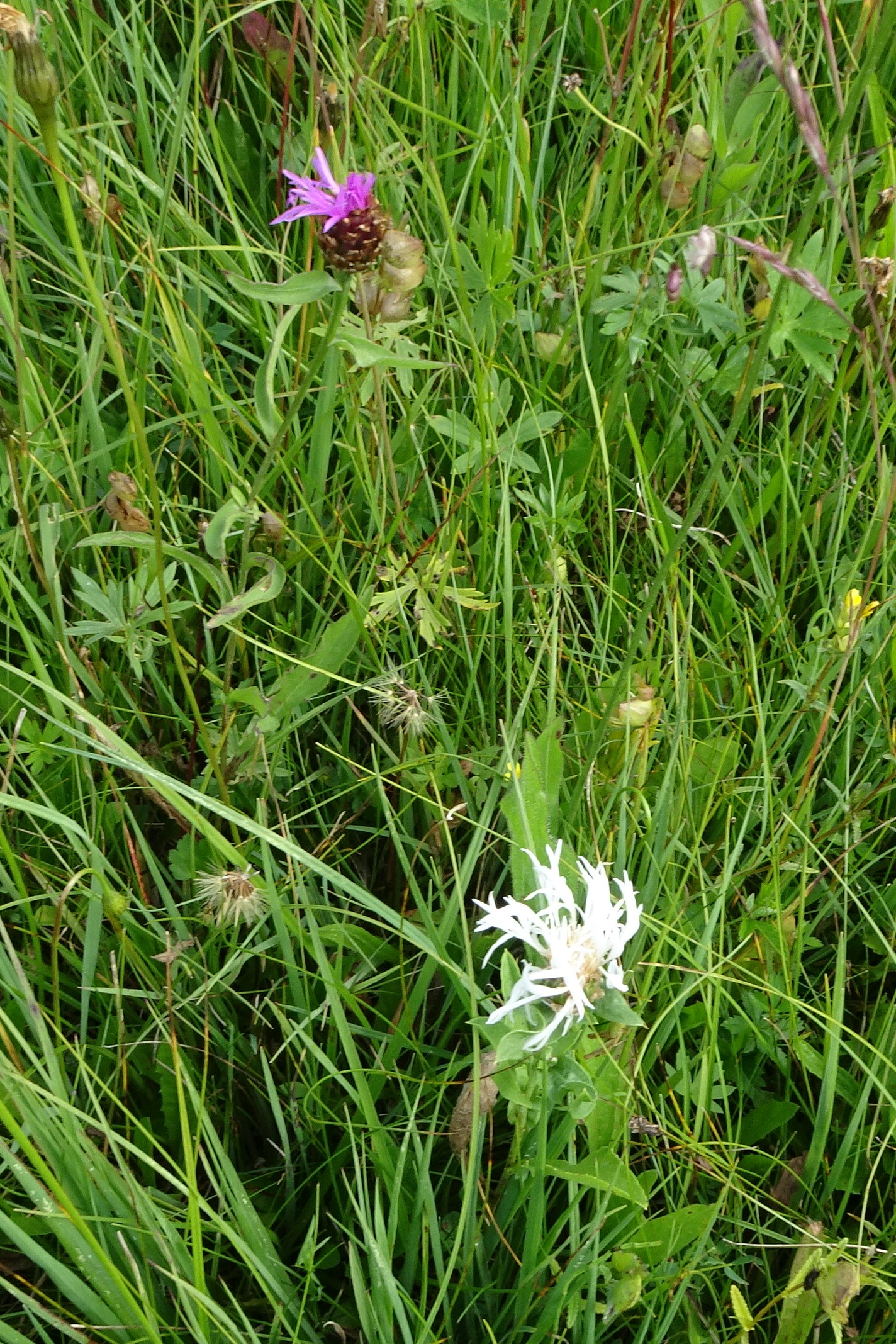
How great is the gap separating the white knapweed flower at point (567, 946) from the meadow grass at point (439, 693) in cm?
7

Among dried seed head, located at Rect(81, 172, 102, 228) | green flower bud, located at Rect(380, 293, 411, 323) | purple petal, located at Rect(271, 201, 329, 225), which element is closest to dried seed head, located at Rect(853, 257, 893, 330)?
green flower bud, located at Rect(380, 293, 411, 323)

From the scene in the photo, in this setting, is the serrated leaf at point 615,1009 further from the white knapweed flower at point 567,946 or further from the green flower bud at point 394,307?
the green flower bud at point 394,307

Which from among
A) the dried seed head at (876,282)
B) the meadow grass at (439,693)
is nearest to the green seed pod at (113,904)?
the meadow grass at (439,693)

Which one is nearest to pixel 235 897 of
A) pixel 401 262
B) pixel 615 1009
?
pixel 615 1009

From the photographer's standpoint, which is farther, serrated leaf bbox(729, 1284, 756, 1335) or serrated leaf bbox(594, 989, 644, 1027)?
serrated leaf bbox(729, 1284, 756, 1335)

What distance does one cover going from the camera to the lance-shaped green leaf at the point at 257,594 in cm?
100

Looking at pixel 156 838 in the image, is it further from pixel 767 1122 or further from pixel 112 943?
pixel 767 1122

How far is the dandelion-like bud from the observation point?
89cm

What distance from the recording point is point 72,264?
4.53 feet

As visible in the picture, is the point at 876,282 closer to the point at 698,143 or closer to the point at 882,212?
the point at 882,212

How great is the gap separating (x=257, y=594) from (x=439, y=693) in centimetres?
28

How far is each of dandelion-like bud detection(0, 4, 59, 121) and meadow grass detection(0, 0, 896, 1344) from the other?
68 mm

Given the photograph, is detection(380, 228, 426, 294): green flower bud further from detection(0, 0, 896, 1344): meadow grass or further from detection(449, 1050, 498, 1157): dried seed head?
detection(449, 1050, 498, 1157): dried seed head

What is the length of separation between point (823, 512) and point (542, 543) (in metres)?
0.41
